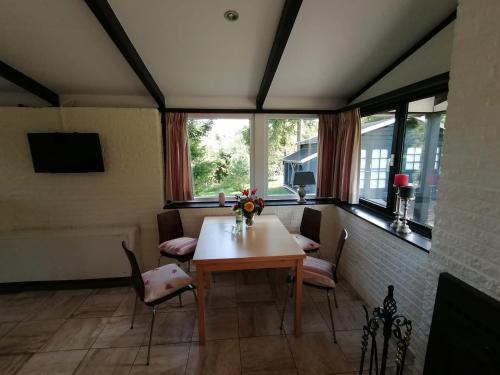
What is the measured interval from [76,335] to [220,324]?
1217 mm

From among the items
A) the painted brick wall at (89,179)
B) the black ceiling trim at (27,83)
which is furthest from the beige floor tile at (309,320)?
the black ceiling trim at (27,83)

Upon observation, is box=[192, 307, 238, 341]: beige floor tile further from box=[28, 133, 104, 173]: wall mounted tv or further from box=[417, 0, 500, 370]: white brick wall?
box=[28, 133, 104, 173]: wall mounted tv

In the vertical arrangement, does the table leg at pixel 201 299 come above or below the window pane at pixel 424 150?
below

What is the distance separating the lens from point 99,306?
242 cm

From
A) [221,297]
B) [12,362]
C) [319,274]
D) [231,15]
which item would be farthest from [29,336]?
[231,15]

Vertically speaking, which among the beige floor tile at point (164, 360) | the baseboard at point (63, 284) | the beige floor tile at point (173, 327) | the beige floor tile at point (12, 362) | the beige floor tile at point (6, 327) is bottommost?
the beige floor tile at point (12, 362)

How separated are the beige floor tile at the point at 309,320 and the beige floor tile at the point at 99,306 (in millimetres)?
1680

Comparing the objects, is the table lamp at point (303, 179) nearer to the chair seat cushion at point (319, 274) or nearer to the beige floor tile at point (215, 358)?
the chair seat cushion at point (319, 274)

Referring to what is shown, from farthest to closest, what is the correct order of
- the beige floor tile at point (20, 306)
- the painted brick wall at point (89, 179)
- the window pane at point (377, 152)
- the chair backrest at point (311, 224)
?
1. the chair backrest at point (311, 224)
2. the painted brick wall at point (89, 179)
3. the window pane at point (377, 152)
4. the beige floor tile at point (20, 306)

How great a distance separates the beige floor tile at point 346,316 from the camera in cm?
209

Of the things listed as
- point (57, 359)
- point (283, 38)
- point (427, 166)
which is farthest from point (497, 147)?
point (57, 359)

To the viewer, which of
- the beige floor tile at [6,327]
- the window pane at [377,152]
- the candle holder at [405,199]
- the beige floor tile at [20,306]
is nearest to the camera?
the candle holder at [405,199]

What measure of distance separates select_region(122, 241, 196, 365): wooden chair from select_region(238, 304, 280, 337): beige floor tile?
577 mm

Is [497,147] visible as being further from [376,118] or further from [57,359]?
[57,359]
